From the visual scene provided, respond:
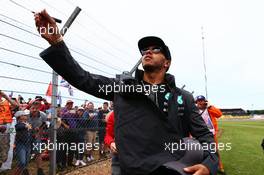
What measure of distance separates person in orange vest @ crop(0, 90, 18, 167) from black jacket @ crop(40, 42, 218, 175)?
16.3 feet

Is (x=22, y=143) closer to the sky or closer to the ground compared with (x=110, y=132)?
closer to the ground

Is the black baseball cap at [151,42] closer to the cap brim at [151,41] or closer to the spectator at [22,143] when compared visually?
the cap brim at [151,41]

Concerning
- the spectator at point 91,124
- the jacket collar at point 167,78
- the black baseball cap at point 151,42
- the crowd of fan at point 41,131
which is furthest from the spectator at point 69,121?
the jacket collar at point 167,78

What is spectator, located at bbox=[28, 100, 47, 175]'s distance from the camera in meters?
7.39

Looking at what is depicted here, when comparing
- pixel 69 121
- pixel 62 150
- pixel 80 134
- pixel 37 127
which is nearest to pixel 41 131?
pixel 37 127

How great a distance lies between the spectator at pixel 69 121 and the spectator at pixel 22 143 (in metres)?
1.35

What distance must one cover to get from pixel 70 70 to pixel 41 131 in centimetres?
557

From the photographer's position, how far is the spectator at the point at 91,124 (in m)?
10.1

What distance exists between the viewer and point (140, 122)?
6.94ft

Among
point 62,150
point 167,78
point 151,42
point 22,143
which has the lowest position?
point 62,150

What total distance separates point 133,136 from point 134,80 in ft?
1.29

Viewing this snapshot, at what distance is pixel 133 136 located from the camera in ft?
6.82

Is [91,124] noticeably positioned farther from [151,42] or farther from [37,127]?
[151,42]

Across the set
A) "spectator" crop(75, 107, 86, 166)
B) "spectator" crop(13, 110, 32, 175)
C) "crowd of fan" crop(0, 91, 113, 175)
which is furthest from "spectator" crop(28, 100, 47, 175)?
"spectator" crop(75, 107, 86, 166)
